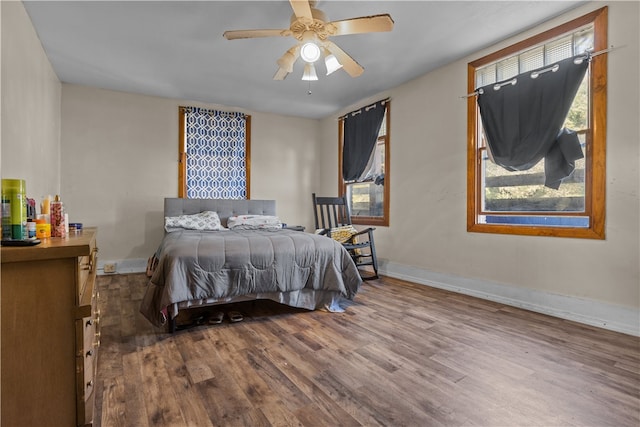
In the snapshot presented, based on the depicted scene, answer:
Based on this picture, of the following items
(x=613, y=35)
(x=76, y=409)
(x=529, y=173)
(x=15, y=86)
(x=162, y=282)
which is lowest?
(x=76, y=409)

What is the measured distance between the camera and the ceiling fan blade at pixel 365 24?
1.96m

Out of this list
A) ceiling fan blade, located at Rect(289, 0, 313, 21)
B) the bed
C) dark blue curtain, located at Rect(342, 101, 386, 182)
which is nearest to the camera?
ceiling fan blade, located at Rect(289, 0, 313, 21)

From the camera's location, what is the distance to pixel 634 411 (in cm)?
133

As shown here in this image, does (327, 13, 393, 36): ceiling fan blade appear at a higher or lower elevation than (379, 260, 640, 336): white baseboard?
higher

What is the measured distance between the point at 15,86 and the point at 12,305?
1.96 meters

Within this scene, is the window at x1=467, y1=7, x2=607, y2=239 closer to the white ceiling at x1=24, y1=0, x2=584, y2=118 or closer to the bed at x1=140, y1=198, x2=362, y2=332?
the white ceiling at x1=24, y1=0, x2=584, y2=118

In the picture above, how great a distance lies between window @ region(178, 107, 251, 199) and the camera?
445cm

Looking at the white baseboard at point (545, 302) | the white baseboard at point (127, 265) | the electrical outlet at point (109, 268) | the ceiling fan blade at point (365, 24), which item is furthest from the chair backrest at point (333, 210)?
the electrical outlet at point (109, 268)

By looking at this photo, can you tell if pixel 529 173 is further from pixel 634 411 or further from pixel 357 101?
pixel 357 101

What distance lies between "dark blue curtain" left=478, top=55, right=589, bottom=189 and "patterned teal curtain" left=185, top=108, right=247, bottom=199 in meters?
3.40

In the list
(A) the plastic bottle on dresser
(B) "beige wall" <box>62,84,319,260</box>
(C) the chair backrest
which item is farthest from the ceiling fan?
(B) "beige wall" <box>62,84,319,260</box>

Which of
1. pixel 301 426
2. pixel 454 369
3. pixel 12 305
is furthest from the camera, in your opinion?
pixel 454 369

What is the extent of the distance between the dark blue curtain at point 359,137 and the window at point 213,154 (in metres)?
1.56

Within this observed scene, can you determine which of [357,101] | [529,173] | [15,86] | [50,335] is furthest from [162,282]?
[357,101]
